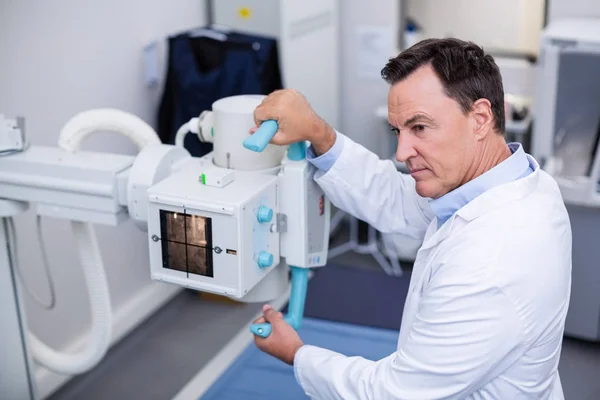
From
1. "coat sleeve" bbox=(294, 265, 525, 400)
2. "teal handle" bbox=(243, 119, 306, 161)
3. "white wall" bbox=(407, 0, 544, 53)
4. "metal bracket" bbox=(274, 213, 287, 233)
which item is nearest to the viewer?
"coat sleeve" bbox=(294, 265, 525, 400)

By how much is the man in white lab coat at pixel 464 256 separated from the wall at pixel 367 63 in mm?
2299

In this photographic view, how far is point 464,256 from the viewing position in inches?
49.5

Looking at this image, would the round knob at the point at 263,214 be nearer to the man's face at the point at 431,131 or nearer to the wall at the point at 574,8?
the man's face at the point at 431,131

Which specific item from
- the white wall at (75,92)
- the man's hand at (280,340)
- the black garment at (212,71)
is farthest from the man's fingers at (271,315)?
the black garment at (212,71)

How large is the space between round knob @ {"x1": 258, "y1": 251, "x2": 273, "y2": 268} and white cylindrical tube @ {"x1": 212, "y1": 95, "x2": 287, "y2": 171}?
0.54 feet

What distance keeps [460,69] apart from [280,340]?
60 centimetres

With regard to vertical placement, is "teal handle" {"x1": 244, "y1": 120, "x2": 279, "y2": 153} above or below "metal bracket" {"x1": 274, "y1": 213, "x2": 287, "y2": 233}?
above

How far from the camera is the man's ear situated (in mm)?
1311

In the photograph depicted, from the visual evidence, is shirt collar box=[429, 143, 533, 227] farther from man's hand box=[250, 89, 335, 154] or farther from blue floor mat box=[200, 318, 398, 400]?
blue floor mat box=[200, 318, 398, 400]

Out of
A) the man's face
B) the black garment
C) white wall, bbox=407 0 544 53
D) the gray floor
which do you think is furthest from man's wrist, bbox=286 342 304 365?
white wall, bbox=407 0 544 53

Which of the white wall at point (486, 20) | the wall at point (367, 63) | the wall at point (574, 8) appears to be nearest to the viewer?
the wall at point (574, 8)

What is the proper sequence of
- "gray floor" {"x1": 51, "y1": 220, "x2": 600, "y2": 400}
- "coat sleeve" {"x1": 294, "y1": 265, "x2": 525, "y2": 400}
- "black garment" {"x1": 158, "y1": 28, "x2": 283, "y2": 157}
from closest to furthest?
"coat sleeve" {"x1": 294, "y1": 265, "x2": 525, "y2": 400} → "gray floor" {"x1": 51, "y1": 220, "x2": 600, "y2": 400} → "black garment" {"x1": 158, "y1": 28, "x2": 283, "y2": 157}

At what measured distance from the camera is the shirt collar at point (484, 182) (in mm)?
1367

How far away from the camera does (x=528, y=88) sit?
3.61 m
